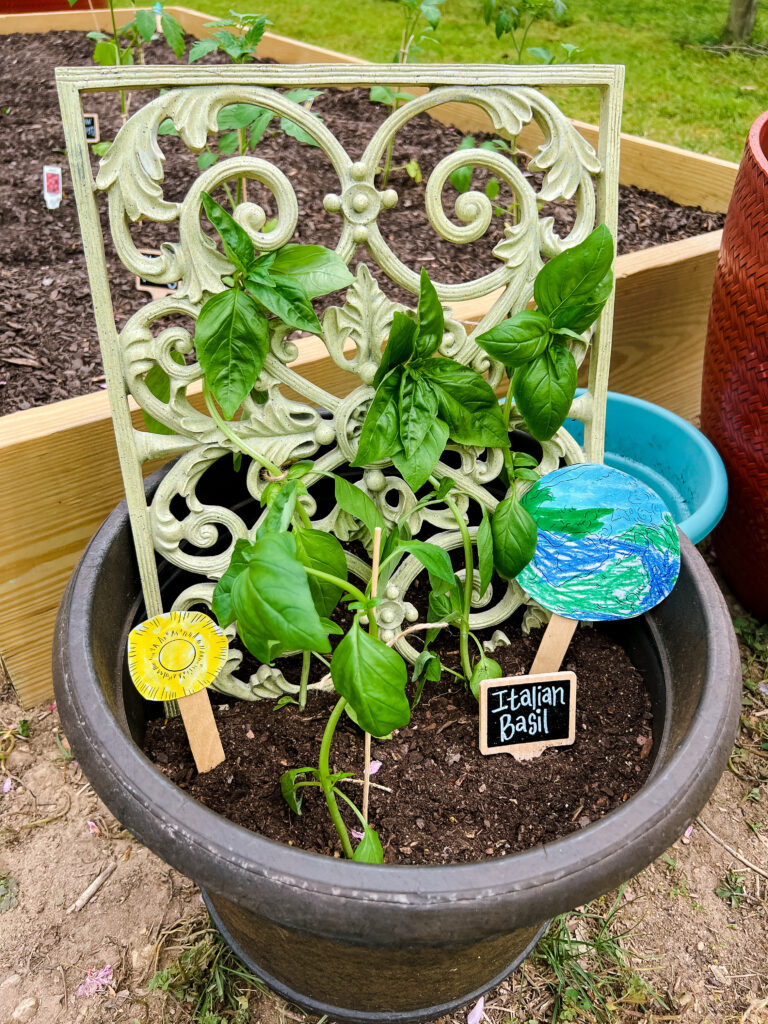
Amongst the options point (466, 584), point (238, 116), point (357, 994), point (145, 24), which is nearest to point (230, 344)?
point (466, 584)

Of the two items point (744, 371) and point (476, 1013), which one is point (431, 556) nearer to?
point (476, 1013)

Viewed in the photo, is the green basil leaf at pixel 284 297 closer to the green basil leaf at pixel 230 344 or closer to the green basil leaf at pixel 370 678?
the green basil leaf at pixel 230 344

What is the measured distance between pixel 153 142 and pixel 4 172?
1.81 m

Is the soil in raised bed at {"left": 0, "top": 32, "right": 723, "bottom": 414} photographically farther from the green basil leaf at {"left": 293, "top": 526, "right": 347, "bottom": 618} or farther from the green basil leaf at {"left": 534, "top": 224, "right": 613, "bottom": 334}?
the green basil leaf at {"left": 534, "top": 224, "right": 613, "bottom": 334}

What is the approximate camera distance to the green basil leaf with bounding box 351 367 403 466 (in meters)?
0.85

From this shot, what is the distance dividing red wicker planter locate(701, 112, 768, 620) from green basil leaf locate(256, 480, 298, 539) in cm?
91

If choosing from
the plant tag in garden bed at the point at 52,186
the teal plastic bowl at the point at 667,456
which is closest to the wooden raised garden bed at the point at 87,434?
the teal plastic bowl at the point at 667,456

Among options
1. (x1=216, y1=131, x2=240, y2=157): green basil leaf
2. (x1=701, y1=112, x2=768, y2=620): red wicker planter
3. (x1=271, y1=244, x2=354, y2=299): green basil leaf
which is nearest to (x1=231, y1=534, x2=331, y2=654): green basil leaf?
(x1=271, y1=244, x2=354, y2=299): green basil leaf

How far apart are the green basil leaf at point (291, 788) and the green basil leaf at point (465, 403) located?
412 millimetres

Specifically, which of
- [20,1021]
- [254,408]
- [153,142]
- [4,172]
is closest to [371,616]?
[254,408]

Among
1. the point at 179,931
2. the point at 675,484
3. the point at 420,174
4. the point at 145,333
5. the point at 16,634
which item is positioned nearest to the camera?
the point at 145,333

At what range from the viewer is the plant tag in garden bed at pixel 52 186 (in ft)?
6.46

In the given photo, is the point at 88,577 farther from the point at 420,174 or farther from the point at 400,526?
the point at 420,174

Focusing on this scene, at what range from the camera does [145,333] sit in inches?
33.7
